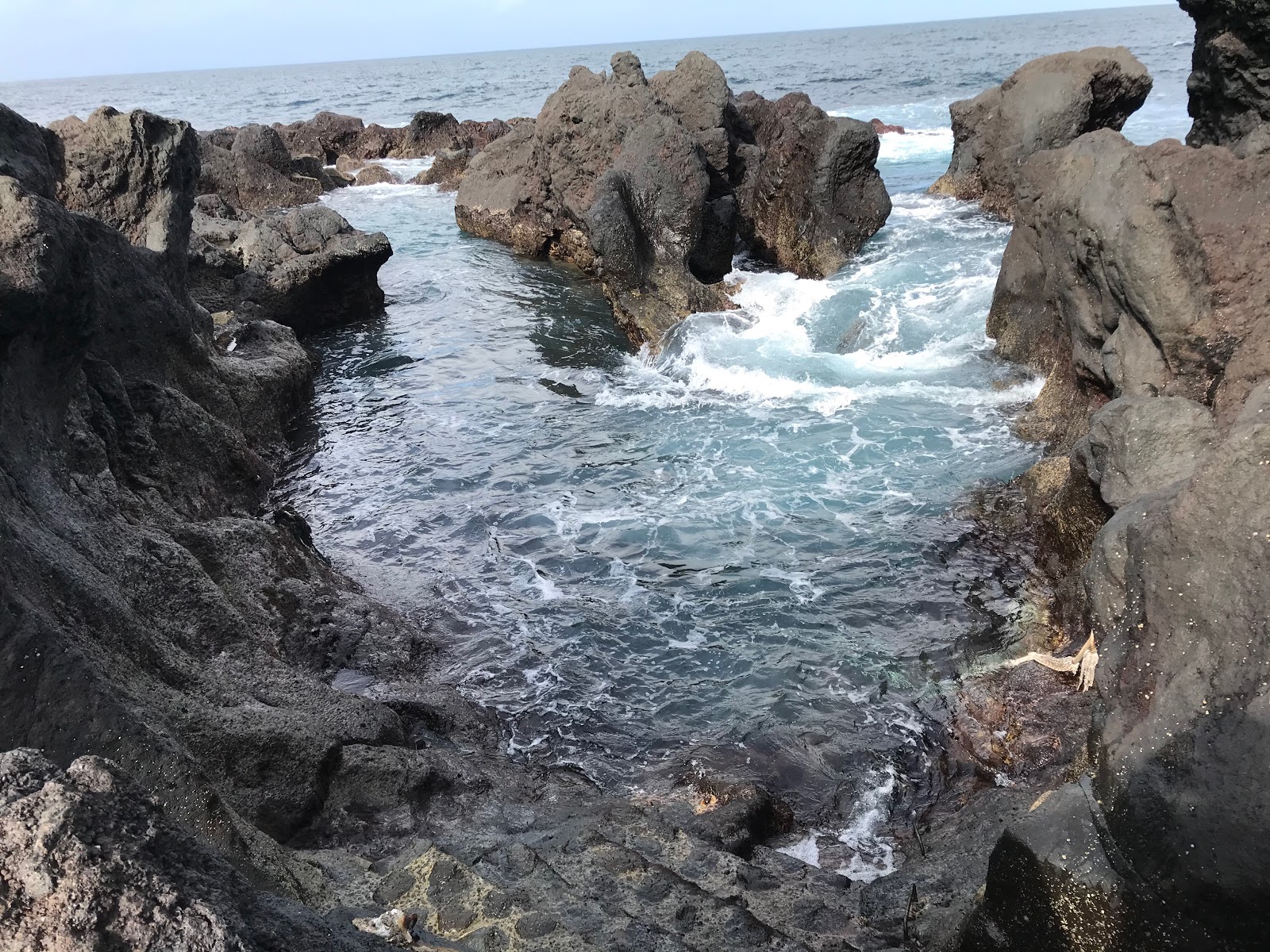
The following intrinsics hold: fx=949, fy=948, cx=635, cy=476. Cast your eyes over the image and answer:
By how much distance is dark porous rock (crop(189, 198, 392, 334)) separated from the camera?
583 inches

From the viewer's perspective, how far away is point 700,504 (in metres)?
9.73

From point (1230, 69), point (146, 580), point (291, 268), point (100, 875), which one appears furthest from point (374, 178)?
point (100, 875)

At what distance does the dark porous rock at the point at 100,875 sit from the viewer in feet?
6.72

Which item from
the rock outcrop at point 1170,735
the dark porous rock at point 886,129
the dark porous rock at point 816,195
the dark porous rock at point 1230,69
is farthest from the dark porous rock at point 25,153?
the dark porous rock at point 886,129

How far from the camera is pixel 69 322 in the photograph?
19.3 feet

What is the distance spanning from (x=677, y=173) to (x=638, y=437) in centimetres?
578

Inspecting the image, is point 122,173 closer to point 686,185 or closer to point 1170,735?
point 686,185

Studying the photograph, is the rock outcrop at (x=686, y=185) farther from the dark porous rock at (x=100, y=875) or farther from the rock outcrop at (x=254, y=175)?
the dark porous rock at (x=100, y=875)

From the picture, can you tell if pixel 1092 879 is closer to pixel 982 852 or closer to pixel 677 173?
pixel 982 852

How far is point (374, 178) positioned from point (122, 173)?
72.1ft

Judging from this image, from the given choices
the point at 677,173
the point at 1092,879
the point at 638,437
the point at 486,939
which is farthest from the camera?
the point at 677,173

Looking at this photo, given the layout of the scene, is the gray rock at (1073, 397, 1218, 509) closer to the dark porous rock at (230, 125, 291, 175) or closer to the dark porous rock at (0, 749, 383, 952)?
the dark porous rock at (0, 749, 383, 952)

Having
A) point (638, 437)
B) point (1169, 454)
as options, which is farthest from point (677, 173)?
point (1169, 454)

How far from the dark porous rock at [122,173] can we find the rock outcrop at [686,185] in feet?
19.8
